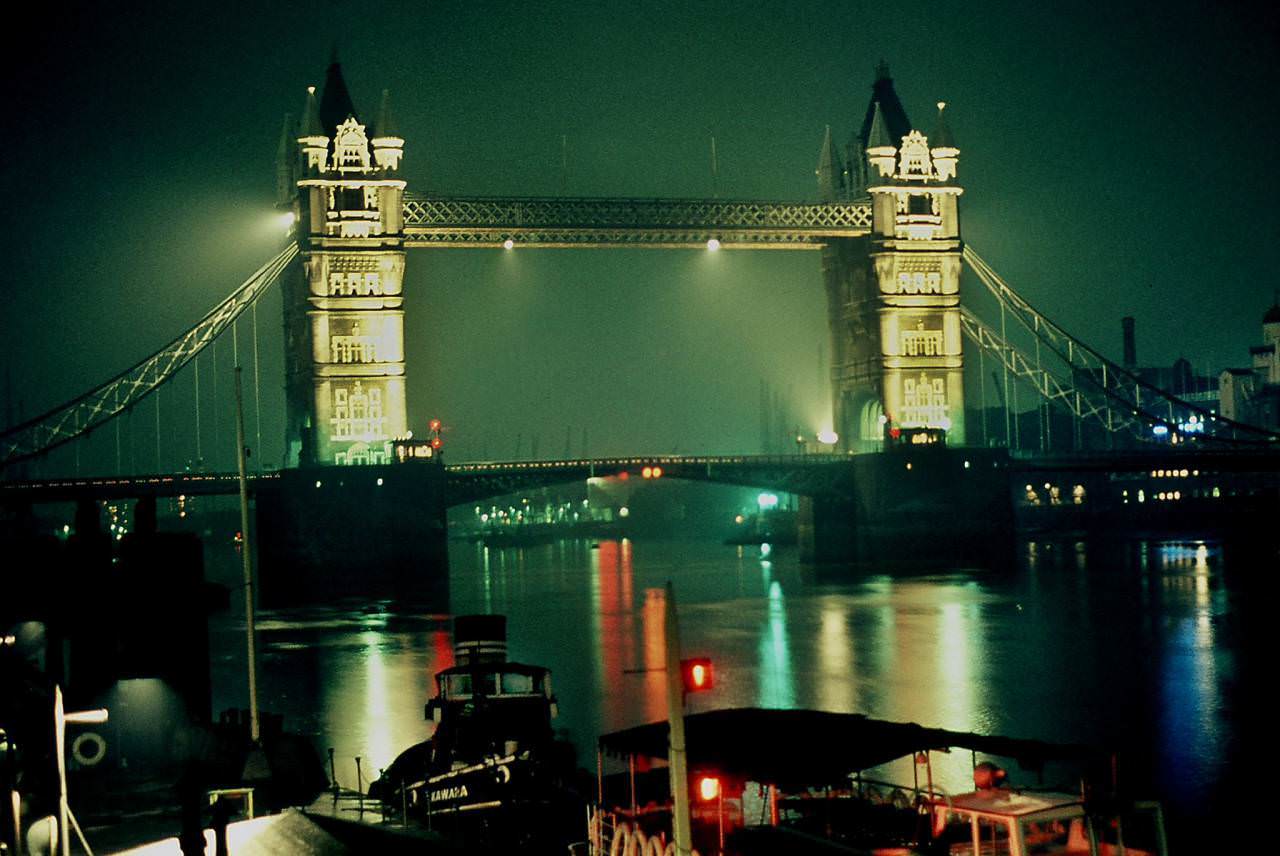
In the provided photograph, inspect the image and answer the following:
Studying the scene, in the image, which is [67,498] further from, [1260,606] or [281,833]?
[281,833]

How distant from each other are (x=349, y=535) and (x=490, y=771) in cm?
5015

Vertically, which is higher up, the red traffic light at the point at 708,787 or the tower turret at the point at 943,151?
the tower turret at the point at 943,151

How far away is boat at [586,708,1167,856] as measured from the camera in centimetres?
1814

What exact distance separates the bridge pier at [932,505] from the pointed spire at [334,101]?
28.9 metres

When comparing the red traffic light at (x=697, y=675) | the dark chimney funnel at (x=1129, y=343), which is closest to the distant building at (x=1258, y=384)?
the dark chimney funnel at (x=1129, y=343)

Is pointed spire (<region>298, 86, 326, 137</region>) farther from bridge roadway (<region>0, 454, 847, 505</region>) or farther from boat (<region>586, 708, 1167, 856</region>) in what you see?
boat (<region>586, 708, 1167, 856</region>)

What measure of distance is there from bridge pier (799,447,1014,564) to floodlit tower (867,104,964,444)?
333cm

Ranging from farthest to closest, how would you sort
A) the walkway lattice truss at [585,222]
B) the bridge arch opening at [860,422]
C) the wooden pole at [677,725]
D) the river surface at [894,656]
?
the bridge arch opening at [860,422] → the walkway lattice truss at [585,222] → the river surface at [894,656] → the wooden pole at [677,725]

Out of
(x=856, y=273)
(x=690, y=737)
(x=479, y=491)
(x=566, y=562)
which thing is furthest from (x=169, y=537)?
(x=566, y=562)

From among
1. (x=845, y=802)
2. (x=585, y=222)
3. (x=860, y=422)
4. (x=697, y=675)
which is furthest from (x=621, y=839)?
(x=860, y=422)

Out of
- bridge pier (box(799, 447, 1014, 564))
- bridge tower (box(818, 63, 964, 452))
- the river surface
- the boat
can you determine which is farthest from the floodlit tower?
the boat

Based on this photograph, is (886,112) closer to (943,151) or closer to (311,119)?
(943,151)

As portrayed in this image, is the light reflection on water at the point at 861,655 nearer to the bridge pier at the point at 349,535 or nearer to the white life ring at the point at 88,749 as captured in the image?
the bridge pier at the point at 349,535

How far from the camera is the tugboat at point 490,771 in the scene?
84.2 feet
